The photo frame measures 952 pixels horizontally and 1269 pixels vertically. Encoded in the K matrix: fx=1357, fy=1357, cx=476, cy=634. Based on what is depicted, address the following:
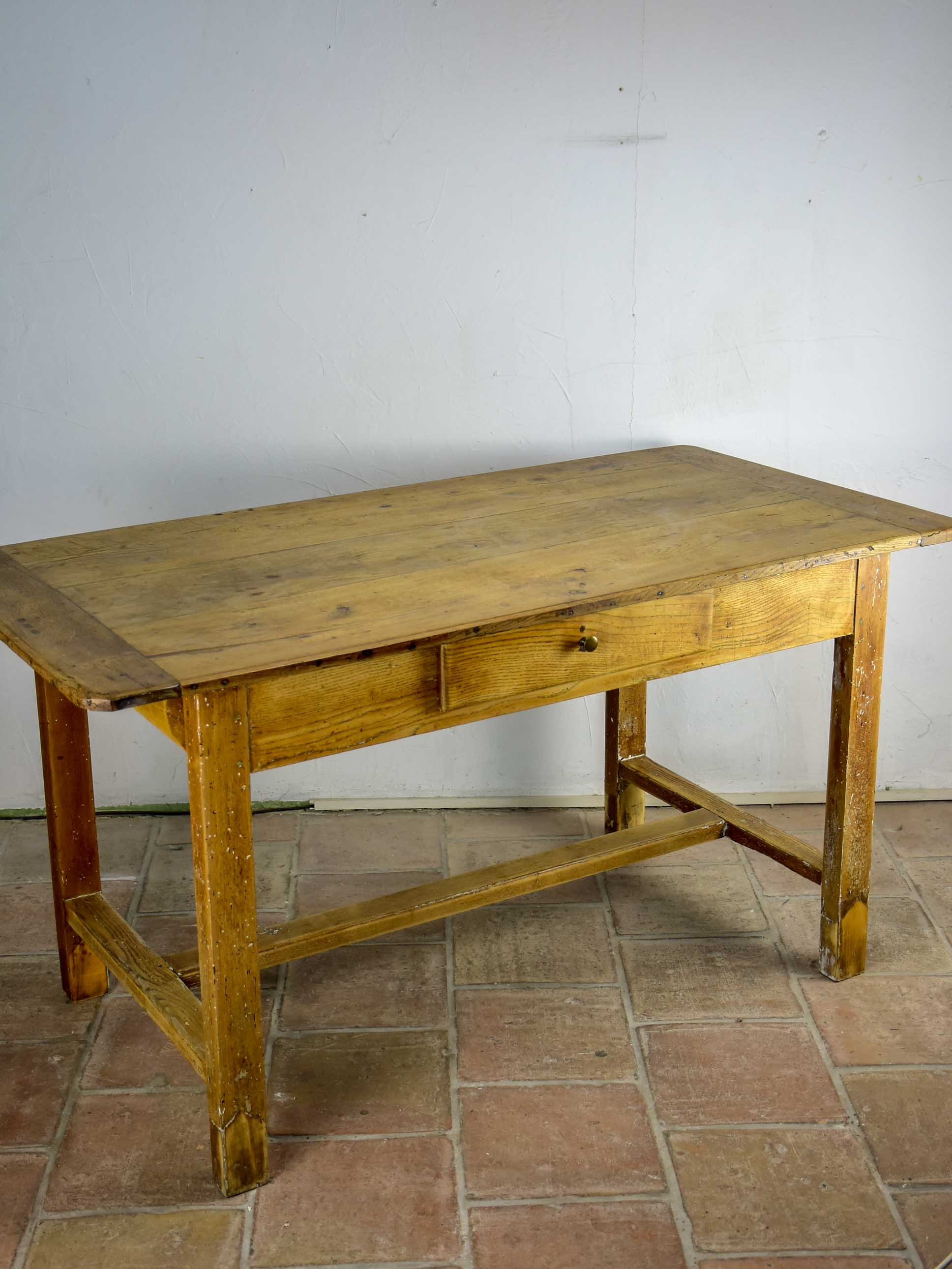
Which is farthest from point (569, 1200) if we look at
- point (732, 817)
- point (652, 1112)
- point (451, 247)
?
point (451, 247)

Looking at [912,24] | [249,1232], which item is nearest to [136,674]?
[249,1232]

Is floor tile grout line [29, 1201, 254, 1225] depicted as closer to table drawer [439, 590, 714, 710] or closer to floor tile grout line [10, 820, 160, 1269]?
floor tile grout line [10, 820, 160, 1269]

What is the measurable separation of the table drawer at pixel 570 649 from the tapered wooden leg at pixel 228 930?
38 centimetres

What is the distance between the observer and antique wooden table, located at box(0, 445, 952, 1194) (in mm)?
2146

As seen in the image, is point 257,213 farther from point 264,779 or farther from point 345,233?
point 264,779

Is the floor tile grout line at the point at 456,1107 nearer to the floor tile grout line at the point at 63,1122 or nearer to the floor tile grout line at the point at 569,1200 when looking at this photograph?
the floor tile grout line at the point at 569,1200

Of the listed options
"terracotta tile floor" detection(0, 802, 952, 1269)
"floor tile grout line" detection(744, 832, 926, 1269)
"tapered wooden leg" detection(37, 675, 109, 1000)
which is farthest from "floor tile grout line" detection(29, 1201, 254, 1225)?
"floor tile grout line" detection(744, 832, 926, 1269)

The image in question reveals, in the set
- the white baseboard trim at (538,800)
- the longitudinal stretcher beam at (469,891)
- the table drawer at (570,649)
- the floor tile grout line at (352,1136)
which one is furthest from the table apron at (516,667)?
the white baseboard trim at (538,800)

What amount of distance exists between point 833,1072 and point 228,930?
1258mm

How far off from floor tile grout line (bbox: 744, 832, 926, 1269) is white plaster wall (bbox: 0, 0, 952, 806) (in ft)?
3.44

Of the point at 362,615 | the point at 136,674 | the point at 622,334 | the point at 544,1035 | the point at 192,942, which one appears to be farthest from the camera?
the point at 622,334

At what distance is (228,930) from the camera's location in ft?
7.25

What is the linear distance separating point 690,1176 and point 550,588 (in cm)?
106

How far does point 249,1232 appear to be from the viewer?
2266 millimetres
